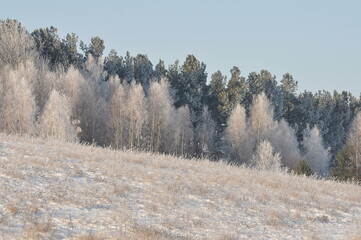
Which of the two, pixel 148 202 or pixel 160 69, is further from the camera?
pixel 160 69

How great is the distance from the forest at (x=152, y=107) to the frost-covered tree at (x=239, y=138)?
13 cm

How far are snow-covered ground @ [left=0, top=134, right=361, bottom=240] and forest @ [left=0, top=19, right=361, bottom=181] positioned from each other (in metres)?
23.1

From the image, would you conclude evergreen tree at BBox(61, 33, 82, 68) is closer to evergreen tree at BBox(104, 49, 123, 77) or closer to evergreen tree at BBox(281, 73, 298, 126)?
evergreen tree at BBox(104, 49, 123, 77)

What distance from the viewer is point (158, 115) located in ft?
169

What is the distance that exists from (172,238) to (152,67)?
61.5m

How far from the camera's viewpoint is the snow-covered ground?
7.97m

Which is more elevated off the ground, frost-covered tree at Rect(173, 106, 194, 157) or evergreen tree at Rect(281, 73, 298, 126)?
evergreen tree at Rect(281, 73, 298, 126)

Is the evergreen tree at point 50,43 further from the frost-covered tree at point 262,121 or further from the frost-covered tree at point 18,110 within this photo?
the frost-covered tree at point 262,121

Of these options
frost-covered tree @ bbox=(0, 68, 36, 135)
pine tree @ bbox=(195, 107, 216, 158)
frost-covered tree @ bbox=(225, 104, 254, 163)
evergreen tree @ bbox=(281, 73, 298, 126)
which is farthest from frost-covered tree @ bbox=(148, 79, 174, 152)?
evergreen tree @ bbox=(281, 73, 298, 126)

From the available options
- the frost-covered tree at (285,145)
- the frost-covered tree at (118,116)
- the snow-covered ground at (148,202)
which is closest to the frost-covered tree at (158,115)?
the frost-covered tree at (118,116)

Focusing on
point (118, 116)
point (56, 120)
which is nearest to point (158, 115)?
point (118, 116)

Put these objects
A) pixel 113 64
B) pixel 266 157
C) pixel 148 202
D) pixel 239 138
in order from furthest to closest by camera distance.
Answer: pixel 113 64, pixel 239 138, pixel 266 157, pixel 148 202

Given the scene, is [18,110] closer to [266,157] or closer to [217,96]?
[266,157]

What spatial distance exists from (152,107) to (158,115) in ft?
3.83
